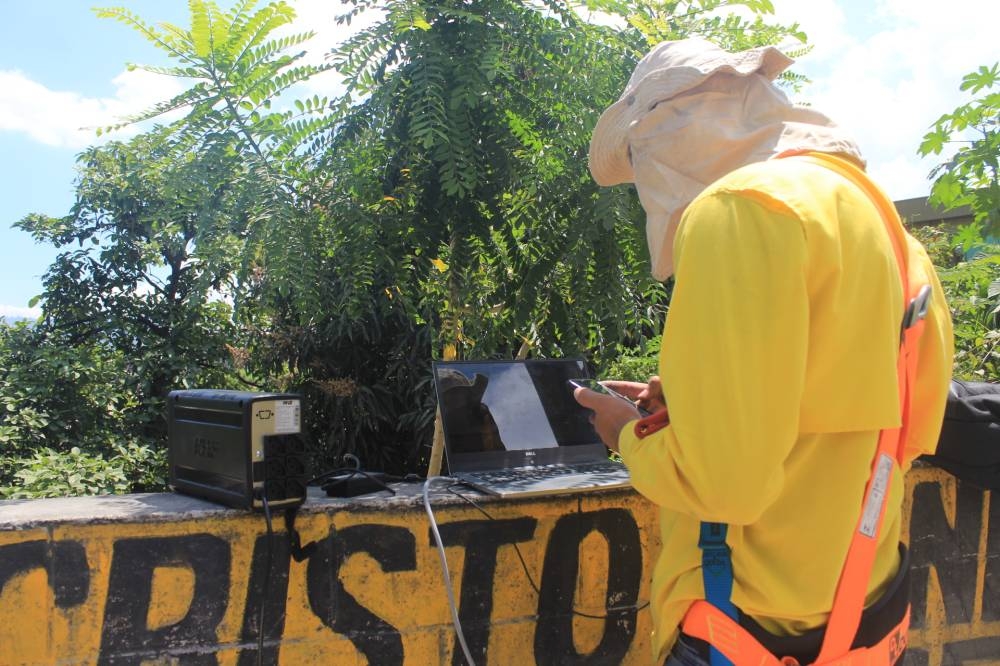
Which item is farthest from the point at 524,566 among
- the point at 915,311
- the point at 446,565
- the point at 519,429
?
the point at 915,311

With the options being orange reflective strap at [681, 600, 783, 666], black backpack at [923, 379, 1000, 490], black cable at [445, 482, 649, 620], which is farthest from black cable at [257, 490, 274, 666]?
black backpack at [923, 379, 1000, 490]

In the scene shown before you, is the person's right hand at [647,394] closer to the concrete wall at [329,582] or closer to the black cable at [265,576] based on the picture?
the concrete wall at [329,582]

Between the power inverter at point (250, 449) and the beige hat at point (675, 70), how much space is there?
1.25 metres

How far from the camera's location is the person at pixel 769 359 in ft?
4.36

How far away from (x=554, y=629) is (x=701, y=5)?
2890 millimetres

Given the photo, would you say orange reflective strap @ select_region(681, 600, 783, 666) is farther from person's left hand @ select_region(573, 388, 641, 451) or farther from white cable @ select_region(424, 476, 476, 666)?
white cable @ select_region(424, 476, 476, 666)

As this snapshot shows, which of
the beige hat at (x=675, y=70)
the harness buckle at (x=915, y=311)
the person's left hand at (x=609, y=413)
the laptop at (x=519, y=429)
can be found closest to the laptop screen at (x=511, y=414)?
the laptop at (x=519, y=429)

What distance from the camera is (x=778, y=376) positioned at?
1322 millimetres

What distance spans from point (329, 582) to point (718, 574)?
1385 mm

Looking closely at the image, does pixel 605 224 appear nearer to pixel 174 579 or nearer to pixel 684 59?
pixel 684 59

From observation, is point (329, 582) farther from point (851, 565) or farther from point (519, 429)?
point (851, 565)

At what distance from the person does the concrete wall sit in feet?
3.24

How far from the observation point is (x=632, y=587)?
2840 mm

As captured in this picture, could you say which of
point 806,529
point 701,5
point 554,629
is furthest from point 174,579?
point 701,5
